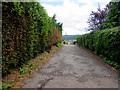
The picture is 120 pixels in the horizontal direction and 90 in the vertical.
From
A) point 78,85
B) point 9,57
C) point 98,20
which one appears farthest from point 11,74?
point 98,20

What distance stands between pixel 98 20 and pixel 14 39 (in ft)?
56.1

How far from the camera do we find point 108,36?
5.78 m

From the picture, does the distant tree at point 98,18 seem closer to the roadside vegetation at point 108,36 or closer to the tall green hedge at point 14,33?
the roadside vegetation at point 108,36

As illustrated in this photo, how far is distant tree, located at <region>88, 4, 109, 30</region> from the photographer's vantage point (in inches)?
634

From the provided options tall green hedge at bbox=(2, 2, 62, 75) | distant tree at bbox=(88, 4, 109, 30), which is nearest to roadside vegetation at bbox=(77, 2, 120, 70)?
distant tree at bbox=(88, 4, 109, 30)

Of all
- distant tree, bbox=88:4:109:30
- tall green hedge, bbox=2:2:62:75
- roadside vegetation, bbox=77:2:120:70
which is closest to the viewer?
tall green hedge, bbox=2:2:62:75

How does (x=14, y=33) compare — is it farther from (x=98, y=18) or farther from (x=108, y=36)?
(x=98, y=18)

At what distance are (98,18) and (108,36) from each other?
1275 centimetres

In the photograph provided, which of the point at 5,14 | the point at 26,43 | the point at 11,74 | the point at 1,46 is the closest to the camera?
the point at 1,46

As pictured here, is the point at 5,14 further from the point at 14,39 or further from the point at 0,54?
the point at 0,54

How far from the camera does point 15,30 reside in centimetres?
363

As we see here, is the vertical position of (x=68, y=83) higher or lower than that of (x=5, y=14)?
lower

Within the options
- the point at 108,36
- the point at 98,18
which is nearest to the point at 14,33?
the point at 108,36

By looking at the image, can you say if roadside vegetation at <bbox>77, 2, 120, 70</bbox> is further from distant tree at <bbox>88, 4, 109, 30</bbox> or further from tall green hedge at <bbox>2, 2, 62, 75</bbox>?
tall green hedge at <bbox>2, 2, 62, 75</bbox>
